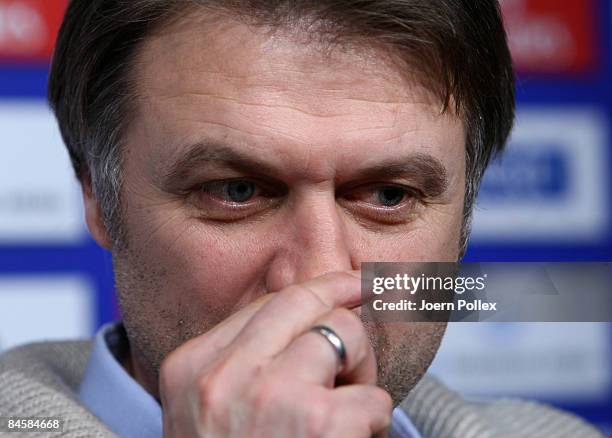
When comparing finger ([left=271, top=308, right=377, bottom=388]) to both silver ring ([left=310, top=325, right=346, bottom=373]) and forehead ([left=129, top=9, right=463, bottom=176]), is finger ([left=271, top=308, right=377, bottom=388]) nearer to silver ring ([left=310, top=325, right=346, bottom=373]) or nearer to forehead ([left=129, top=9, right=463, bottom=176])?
silver ring ([left=310, top=325, right=346, bottom=373])

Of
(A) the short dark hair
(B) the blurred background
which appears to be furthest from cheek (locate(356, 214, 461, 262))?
(B) the blurred background

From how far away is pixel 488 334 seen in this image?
313 cm

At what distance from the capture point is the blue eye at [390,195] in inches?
57.0

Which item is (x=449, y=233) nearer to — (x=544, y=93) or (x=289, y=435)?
(x=289, y=435)

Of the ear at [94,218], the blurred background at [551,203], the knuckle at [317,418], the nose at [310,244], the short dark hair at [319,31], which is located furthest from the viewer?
the blurred background at [551,203]

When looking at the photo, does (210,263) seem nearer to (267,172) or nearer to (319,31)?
(267,172)

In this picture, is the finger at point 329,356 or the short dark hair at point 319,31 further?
the short dark hair at point 319,31

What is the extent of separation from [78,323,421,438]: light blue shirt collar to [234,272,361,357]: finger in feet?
1.45

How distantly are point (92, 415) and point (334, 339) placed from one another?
1.64 ft

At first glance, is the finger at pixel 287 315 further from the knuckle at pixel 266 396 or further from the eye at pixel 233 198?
the eye at pixel 233 198

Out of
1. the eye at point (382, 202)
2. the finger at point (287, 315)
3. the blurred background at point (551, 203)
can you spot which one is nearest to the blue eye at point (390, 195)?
the eye at point (382, 202)

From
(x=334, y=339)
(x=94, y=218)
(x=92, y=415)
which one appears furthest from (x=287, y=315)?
(x=94, y=218)

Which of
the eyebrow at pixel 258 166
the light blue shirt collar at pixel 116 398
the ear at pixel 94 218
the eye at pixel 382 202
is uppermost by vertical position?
the eyebrow at pixel 258 166

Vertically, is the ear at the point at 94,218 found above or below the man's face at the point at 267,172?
below
